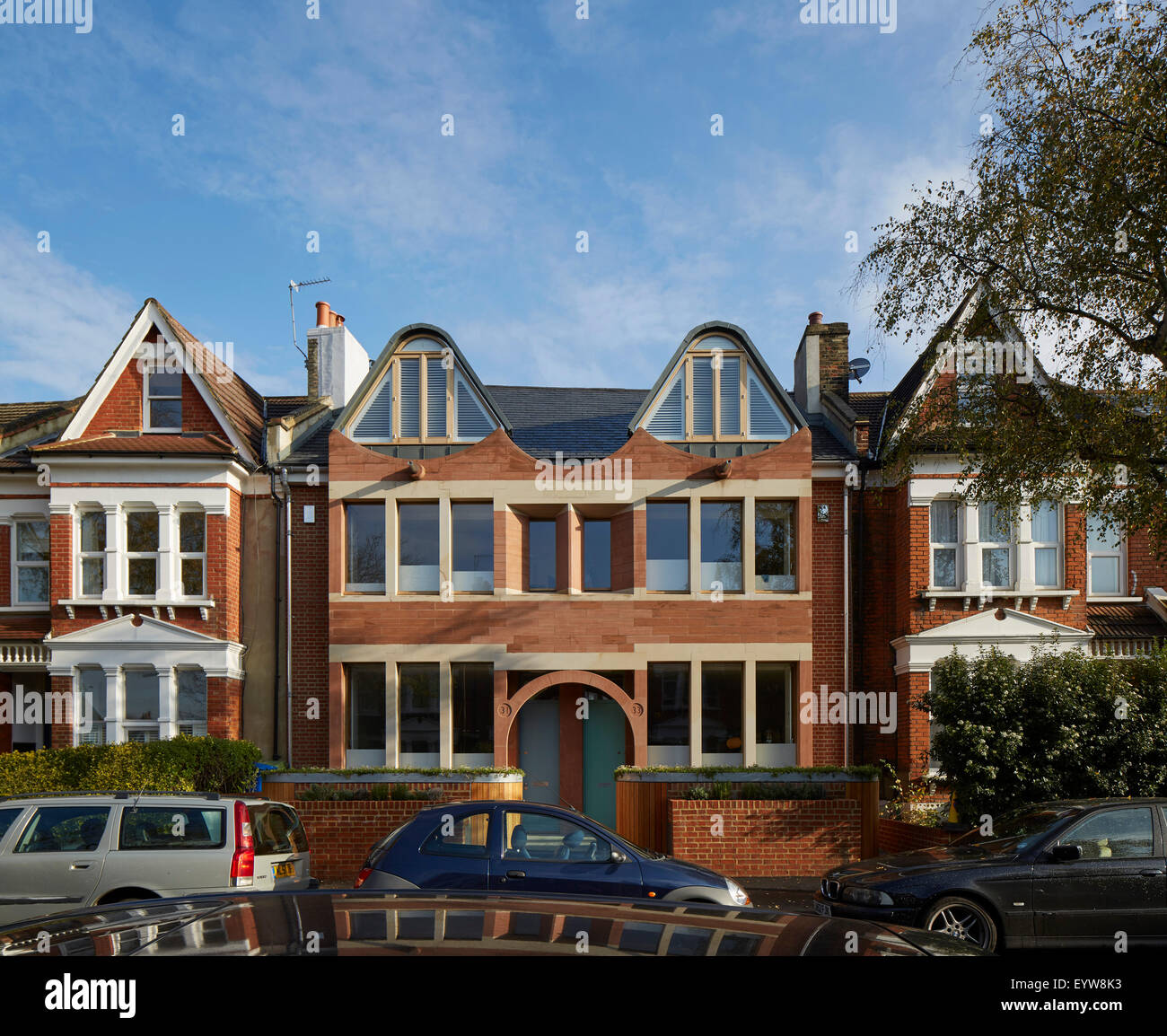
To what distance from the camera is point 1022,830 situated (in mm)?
9602

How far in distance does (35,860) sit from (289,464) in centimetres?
1049

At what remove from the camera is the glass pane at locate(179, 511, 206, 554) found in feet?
60.9

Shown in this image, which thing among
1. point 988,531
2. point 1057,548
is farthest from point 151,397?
point 1057,548

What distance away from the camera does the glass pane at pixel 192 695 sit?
60.0ft

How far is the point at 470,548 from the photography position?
1841cm

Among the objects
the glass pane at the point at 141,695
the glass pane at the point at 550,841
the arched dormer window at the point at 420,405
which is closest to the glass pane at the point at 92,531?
the glass pane at the point at 141,695

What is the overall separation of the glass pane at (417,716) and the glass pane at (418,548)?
5.86 ft

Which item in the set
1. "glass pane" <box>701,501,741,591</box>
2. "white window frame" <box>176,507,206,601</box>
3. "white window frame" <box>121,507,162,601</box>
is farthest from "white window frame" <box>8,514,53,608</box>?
"glass pane" <box>701,501,741,591</box>

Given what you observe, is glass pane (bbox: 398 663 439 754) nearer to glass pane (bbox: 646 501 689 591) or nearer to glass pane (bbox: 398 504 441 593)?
glass pane (bbox: 398 504 441 593)

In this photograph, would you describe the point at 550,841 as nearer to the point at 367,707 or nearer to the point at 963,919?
the point at 963,919

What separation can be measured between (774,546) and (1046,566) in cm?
547

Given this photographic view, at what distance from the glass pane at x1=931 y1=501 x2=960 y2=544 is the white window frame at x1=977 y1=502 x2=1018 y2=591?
0.45 meters

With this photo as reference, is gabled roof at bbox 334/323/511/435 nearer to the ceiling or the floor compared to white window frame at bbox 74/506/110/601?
nearer to the ceiling
